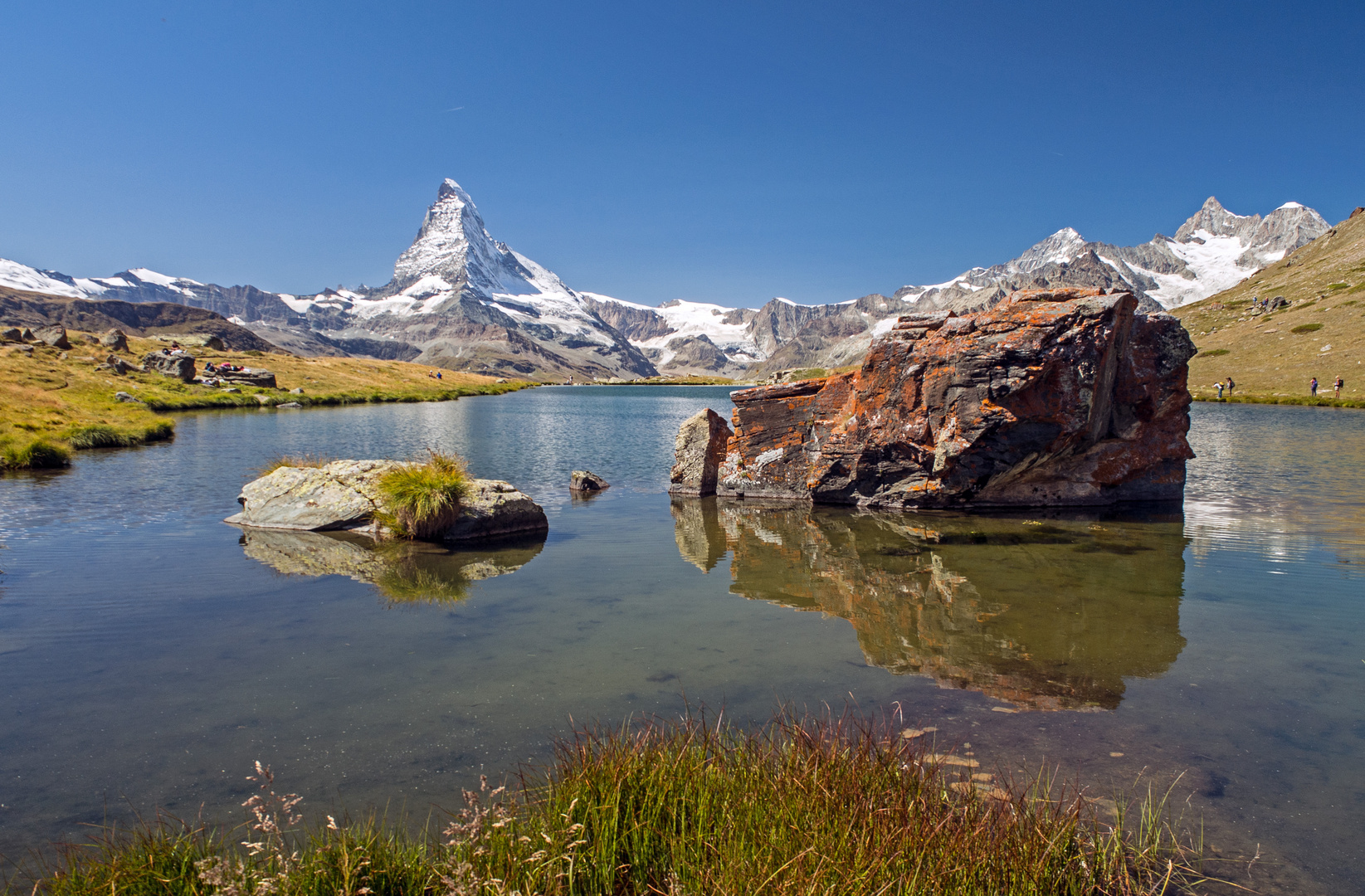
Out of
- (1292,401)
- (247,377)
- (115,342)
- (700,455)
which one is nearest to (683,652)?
(700,455)

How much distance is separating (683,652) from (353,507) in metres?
9.73

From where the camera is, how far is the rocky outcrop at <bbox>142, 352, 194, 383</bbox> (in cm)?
6638

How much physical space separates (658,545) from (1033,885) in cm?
1044

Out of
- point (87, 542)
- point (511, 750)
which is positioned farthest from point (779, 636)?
point (87, 542)

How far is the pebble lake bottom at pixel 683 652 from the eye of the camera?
16.8 ft

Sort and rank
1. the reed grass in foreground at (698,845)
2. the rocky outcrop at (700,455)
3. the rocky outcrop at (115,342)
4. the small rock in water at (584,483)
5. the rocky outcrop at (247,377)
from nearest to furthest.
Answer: the reed grass in foreground at (698,845), the rocky outcrop at (700,455), the small rock in water at (584,483), the rocky outcrop at (115,342), the rocky outcrop at (247,377)

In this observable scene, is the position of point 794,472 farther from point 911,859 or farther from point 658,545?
point 911,859

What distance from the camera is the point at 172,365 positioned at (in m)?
67.4

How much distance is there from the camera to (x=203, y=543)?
12.9 meters

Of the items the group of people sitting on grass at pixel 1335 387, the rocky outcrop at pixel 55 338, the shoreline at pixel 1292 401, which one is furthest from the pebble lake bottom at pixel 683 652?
the rocky outcrop at pixel 55 338

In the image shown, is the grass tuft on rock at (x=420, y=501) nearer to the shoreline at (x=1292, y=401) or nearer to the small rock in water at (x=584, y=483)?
the small rock in water at (x=584, y=483)

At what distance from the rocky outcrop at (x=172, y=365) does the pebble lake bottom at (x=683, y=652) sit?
6225 cm

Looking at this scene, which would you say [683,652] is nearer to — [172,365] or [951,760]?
[951,760]

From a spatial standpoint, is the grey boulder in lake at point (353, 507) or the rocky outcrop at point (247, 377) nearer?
the grey boulder in lake at point (353, 507)
